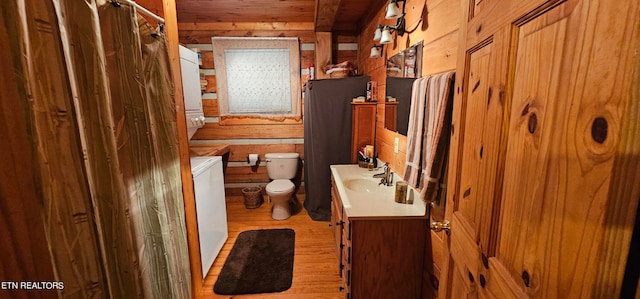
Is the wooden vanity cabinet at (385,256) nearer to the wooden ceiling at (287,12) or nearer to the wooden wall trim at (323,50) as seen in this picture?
the wooden ceiling at (287,12)

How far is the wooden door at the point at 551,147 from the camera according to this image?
34 cm

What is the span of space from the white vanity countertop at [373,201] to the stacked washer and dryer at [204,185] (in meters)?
1.05

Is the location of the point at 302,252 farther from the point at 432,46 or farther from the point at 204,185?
the point at 432,46

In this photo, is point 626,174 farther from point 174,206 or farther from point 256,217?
point 256,217

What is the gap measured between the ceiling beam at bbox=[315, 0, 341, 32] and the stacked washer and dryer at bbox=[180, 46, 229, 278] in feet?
4.04

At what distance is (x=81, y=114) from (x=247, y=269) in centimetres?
179

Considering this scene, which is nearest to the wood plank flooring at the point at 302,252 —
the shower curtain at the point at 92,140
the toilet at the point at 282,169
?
the toilet at the point at 282,169

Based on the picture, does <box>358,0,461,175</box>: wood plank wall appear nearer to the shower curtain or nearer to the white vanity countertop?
the white vanity countertop

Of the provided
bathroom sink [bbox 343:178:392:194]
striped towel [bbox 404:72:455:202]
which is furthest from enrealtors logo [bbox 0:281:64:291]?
bathroom sink [bbox 343:178:392:194]

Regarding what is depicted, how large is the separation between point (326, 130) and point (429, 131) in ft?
5.31

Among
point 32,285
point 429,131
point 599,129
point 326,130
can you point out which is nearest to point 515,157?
point 599,129

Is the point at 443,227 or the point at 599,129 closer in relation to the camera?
the point at 599,129

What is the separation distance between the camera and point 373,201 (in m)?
1.58

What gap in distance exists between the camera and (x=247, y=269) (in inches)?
85.0
